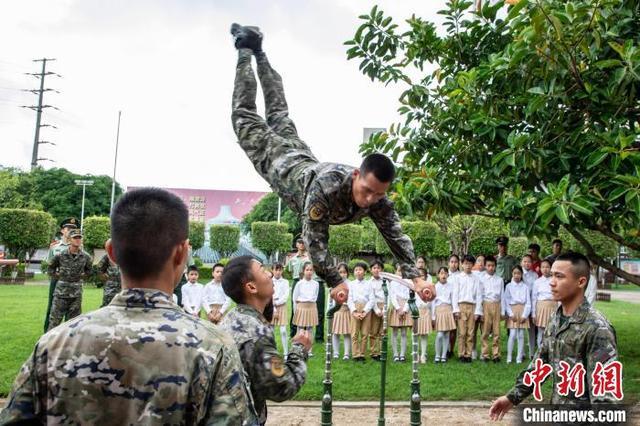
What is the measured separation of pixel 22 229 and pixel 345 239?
17.0 meters

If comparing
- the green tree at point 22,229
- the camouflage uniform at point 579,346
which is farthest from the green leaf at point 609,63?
the green tree at point 22,229

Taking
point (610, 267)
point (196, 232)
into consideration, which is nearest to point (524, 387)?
point (610, 267)

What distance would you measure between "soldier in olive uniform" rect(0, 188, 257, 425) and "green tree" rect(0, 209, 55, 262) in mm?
30860

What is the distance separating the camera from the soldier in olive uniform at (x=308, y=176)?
3.36 m

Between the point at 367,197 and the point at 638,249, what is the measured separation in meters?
4.55

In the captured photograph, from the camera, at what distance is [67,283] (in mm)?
8445

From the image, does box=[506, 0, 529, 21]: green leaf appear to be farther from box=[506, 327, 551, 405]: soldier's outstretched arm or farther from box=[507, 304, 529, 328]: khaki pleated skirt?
box=[507, 304, 529, 328]: khaki pleated skirt

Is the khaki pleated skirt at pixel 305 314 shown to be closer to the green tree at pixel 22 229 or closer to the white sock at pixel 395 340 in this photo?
the white sock at pixel 395 340

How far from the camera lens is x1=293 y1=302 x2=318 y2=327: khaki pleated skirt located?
9.51 metres

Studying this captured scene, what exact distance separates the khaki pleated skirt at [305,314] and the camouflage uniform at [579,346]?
625cm

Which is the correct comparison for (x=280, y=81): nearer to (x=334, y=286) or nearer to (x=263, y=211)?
(x=334, y=286)

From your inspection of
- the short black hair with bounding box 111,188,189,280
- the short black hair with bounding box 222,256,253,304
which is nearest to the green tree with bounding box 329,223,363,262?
the short black hair with bounding box 222,256,253,304

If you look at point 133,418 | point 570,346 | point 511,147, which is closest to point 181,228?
point 133,418

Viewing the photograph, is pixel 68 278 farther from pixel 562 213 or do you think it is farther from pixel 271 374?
pixel 562 213
